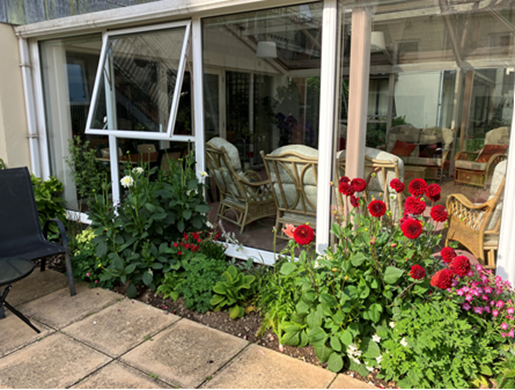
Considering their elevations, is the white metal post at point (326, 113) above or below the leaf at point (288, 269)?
above

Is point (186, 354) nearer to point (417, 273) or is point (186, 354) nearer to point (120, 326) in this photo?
point (120, 326)

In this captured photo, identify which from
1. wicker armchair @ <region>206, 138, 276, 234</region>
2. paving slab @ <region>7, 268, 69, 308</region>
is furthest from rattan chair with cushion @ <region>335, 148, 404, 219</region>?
paving slab @ <region>7, 268, 69, 308</region>

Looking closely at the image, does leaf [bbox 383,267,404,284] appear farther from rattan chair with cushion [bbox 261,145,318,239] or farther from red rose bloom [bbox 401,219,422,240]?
rattan chair with cushion [bbox 261,145,318,239]

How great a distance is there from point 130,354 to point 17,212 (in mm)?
1837

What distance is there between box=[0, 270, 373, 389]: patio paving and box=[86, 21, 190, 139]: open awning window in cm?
165

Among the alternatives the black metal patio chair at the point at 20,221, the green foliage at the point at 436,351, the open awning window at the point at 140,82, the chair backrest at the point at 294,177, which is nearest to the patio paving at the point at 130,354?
the green foliage at the point at 436,351

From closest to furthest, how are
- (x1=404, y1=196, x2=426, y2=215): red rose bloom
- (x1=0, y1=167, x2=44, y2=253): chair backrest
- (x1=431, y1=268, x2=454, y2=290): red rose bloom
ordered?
(x1=431, y1=268, x2=454, y2=290): red rose bloom, (x1=404, y1=196, x2=426, y2=215): red rose bloom, (x1=0, y1=167, x2=44, y2=253): chair backrest

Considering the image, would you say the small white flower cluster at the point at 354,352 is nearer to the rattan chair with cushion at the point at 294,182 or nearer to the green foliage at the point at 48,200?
the rattan chair with cushion at the point at 294,182

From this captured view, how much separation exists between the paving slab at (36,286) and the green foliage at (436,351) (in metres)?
2.72

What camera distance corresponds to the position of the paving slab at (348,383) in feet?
6.97

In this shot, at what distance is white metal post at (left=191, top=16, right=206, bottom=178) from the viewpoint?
11.1 feet

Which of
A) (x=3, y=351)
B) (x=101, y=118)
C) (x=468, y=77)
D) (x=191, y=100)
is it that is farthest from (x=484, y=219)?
(x=101, y=118)

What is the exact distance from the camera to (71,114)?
15.5 feet

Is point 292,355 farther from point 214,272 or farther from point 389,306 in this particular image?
point 214,272
